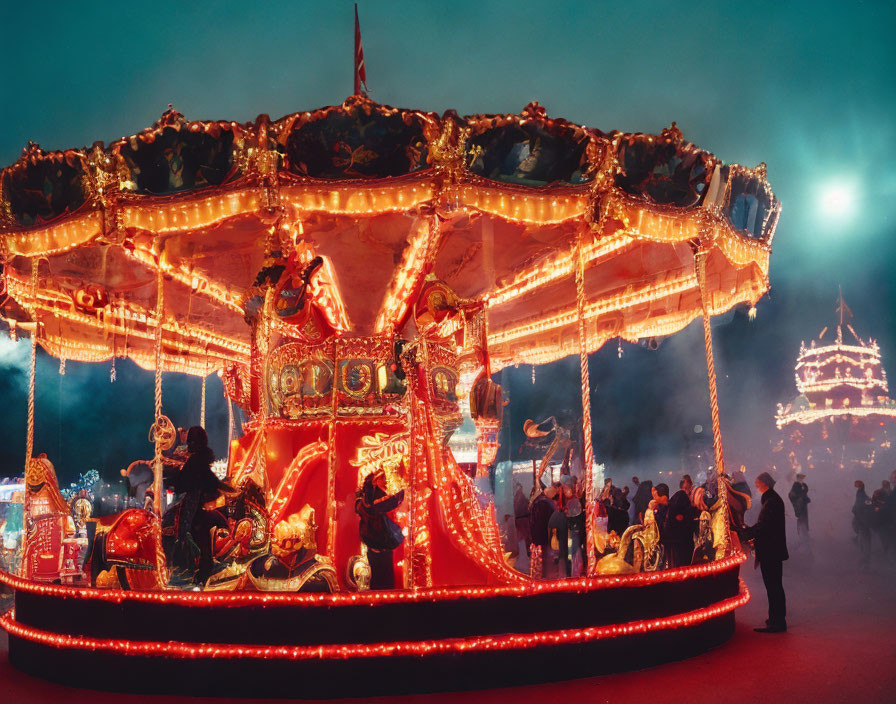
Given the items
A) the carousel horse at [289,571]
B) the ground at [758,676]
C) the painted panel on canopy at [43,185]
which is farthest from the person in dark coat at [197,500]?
the painted panel on canopy at [43,185]

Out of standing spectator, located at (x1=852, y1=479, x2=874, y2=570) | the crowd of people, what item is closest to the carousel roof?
the crowd of people

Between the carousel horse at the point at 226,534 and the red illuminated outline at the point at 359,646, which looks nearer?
the red illuminated outline at the point at 359,646

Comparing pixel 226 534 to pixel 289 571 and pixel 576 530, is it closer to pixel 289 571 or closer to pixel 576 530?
pixel 289 571

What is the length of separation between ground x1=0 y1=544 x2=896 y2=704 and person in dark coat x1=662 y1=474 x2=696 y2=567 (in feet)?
2.89

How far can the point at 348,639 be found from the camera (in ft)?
18.4

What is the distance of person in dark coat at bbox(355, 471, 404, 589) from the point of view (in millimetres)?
6391

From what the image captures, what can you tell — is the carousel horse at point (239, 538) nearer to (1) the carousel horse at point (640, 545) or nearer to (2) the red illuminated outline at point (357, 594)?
(2) the red illuminated outline at point (357, 594)

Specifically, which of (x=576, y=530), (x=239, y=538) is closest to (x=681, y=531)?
(x=576, y=530)

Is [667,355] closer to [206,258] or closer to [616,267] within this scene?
[616,267]

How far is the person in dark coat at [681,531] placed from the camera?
8.23 metres

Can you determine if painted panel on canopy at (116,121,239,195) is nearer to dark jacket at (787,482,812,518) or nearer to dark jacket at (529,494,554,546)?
dark jacket at (529,494,554,546)

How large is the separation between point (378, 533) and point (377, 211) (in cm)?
275

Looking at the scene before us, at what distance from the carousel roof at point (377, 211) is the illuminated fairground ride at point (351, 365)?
0.09ft

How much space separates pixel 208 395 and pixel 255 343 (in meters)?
14.7
